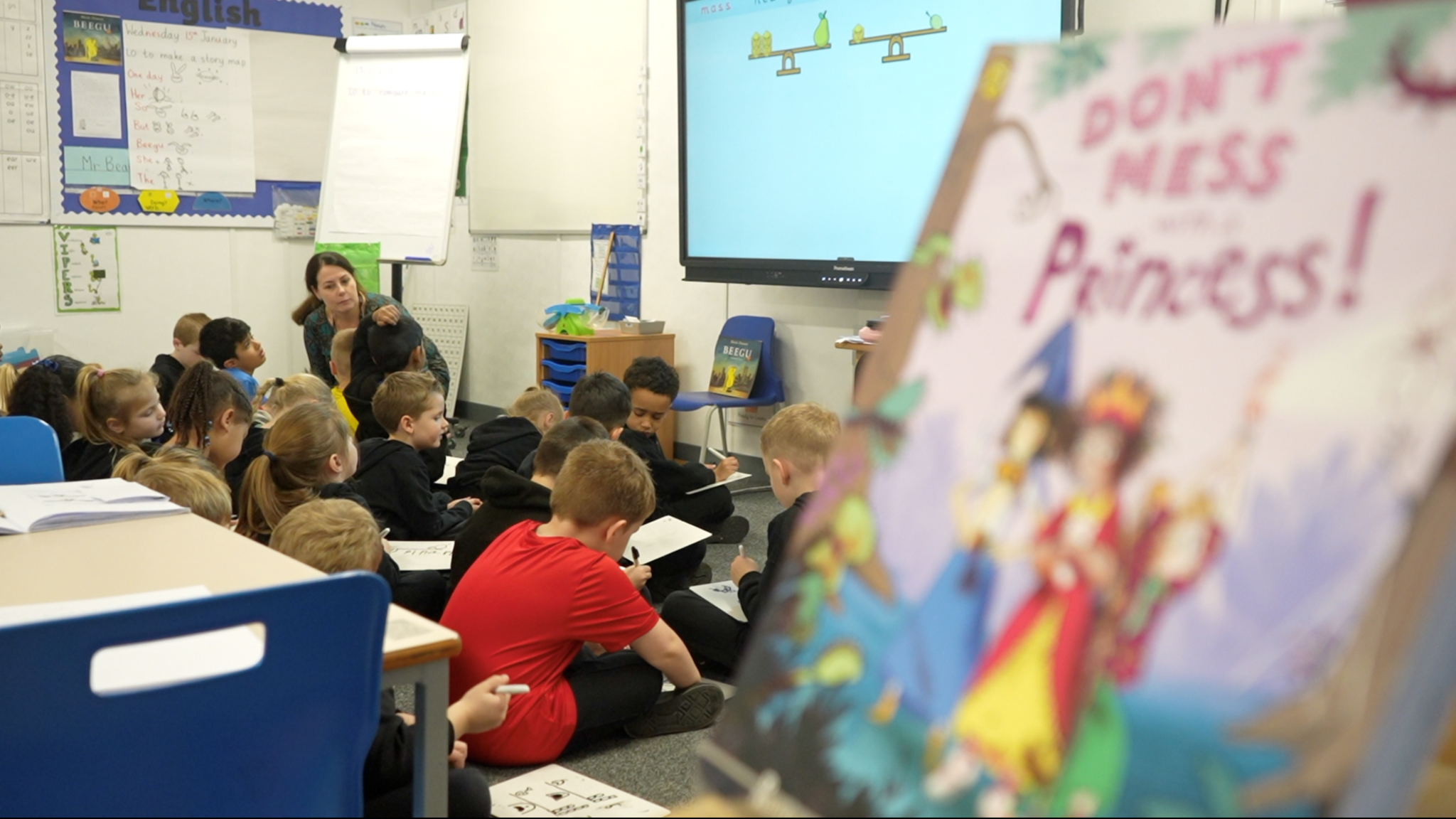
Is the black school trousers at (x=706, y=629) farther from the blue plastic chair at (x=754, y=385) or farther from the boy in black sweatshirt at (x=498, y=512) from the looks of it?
the blue plastic chair at (x=754, y=385)

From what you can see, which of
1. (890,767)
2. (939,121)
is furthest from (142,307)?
(890,767)

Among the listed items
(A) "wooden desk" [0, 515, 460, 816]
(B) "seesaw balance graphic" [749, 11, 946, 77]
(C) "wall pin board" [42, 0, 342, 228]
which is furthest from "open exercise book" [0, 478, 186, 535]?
(C) "wall pin board" [42, 0, 342, 228]

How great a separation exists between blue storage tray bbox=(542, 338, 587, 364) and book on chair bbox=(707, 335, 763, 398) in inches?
23.3

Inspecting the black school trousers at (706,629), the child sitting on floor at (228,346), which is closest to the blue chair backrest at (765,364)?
the child sitting on floor at (228,346)

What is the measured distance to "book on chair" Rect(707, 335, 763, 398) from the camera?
489cm

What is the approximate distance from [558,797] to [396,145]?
434cm

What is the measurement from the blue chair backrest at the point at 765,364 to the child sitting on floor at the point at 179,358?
82.8 inches

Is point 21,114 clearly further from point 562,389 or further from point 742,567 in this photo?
point 742,567

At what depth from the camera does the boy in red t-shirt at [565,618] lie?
2090 mm

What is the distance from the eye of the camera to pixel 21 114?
215 inches

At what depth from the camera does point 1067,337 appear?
601 millimetres

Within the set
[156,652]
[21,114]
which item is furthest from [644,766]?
[21,114]

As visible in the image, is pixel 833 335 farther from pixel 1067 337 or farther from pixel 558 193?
pixel 1067 337

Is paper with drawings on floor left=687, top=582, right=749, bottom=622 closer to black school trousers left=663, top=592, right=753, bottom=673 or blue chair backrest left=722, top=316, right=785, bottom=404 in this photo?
black school trousers left=663, top=592, right=753, bottom=673
